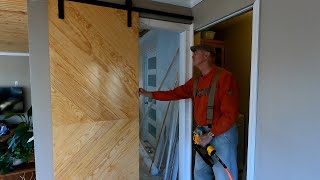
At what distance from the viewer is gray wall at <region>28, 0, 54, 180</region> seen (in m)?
1.41

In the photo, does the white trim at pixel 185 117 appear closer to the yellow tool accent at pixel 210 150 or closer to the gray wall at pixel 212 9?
the gray wall at pixel 212 9

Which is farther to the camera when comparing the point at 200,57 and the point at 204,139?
the point at 200,57

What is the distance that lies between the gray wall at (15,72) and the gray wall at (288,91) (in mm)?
5233

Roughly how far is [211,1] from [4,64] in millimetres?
5060

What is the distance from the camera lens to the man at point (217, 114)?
1.52 m

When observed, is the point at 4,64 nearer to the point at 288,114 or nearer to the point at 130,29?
the point at 130,29

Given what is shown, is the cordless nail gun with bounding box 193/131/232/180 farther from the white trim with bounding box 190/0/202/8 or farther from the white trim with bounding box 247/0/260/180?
the white trim with bounding box 190/0/202/8

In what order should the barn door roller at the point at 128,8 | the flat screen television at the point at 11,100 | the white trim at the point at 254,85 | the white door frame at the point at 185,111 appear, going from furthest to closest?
the flat screen television at the point at 11,100 < the white door frame at the point at 185,111 < the barn door roller at the point at 128,8 < the white trim at the point at 254,85

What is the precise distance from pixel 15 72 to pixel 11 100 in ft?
2.32

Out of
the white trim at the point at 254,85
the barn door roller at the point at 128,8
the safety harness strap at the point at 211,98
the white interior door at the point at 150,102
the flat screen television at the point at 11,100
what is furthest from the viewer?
the flat screen television at the point at 11,100

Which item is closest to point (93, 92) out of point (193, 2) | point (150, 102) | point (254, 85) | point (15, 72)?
point (254, 85)

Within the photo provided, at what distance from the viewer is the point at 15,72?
469 centimetres

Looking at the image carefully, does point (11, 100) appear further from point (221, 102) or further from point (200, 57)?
point (221, 102)

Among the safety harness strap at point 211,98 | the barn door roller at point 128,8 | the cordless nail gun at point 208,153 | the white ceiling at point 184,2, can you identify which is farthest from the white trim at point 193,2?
the cordless nail gun at point 208,153
